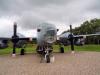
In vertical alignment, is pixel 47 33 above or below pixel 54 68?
above

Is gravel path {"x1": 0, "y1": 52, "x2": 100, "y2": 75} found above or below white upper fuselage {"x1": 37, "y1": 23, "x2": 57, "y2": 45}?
below

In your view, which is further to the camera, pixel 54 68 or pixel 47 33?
pixel 47 33

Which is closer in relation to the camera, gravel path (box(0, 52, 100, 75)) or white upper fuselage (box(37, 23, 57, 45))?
gravel path (box(0, 52, 100, 75))

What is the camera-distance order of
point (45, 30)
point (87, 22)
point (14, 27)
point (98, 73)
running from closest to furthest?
point (98, 73) → point (45, 30) → point (14, 27) → point (87, 22)

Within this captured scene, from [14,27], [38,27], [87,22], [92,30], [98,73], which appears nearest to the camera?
[98,73]

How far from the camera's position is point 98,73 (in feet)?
36.9

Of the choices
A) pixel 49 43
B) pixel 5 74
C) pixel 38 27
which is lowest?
pixel 5 74

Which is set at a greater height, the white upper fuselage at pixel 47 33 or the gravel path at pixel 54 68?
the white upper fuselage at pixel 47 33

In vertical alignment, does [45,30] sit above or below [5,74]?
above

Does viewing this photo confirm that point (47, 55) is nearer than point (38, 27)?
Yes

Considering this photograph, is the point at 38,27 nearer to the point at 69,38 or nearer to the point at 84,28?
the point at 69,38

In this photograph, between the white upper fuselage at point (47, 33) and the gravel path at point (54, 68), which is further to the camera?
the white upper fuselage at point (47, 33)

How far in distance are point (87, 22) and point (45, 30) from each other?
222 feet

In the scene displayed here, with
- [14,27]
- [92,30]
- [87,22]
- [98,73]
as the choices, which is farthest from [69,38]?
[87,22]
